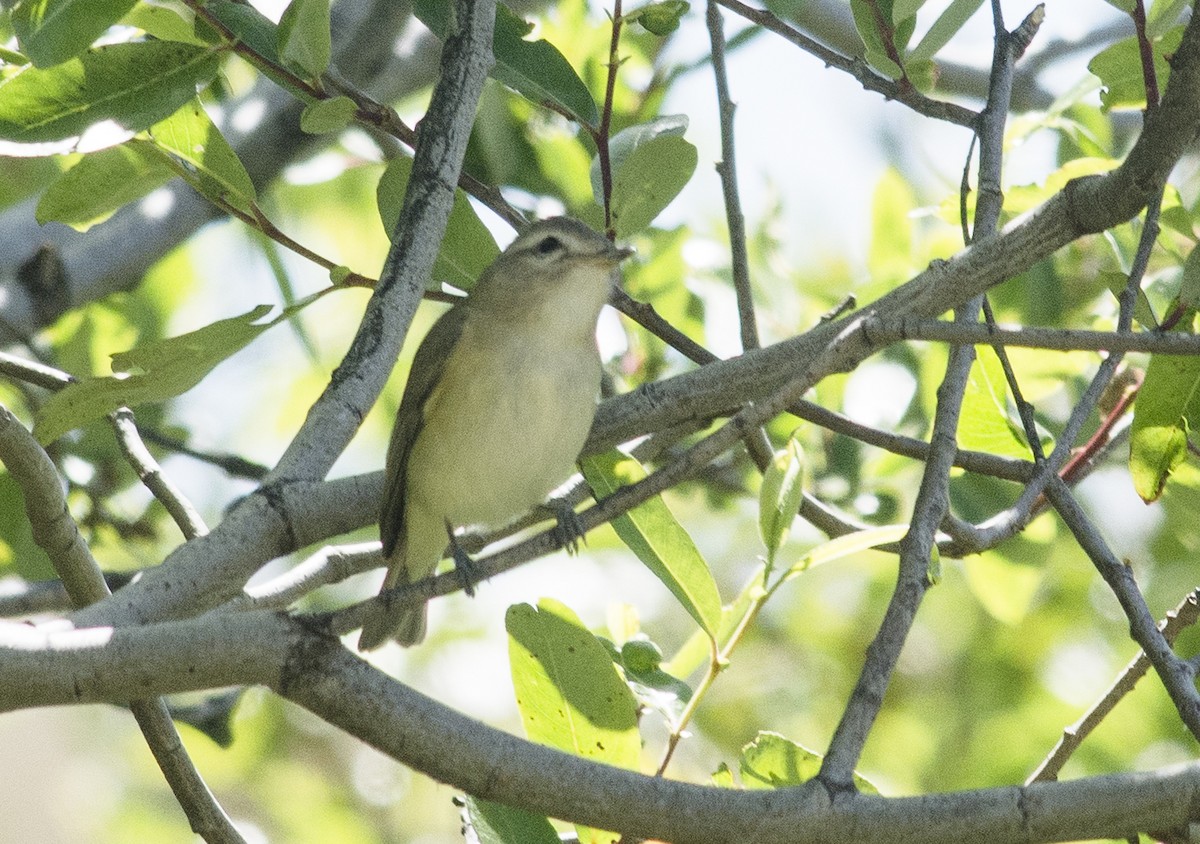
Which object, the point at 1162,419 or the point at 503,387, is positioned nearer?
the point at 1162,419

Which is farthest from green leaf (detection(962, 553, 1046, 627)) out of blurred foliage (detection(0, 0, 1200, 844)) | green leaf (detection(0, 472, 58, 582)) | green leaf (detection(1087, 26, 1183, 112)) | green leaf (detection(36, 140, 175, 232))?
green leaf (detection(0, 472, 58, 582))

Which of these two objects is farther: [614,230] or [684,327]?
[684,327]

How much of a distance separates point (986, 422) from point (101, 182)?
2036mm


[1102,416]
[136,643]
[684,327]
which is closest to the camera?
[136,643]

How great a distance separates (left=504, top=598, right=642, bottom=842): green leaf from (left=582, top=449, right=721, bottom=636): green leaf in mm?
179

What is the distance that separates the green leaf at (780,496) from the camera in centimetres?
249

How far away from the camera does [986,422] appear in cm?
335

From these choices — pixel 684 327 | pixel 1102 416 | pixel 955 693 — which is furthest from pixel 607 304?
A: pixel 955 693

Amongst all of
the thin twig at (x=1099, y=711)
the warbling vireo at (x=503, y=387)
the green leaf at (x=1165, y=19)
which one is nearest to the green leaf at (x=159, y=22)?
the warbling vireo at (x=503, y=387)

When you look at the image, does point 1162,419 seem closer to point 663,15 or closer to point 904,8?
point 904,8

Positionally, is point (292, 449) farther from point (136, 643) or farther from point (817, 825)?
point (817, 825)

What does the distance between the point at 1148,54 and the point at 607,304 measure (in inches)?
66.7

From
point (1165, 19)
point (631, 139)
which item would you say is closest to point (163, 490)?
point (631, 139)

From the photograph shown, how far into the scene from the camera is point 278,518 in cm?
233
